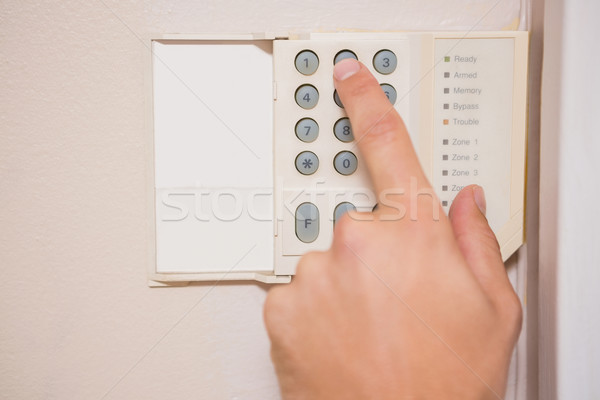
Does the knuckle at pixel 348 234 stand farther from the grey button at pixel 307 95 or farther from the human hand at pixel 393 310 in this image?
the grey button at pixel 307 95

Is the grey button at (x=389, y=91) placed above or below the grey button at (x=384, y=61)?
below

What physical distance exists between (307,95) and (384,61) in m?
0.07

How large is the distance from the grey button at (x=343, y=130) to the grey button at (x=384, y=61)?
5 centimetres

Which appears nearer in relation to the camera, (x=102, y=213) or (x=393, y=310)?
(x=393, y=310)

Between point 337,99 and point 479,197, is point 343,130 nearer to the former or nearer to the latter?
point 337,99

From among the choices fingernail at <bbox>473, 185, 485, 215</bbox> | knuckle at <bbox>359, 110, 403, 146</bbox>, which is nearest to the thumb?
fingernail at <bbox>473, 185, 485, 215</bbox>

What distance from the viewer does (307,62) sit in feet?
1.07

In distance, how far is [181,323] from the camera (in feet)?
1.19

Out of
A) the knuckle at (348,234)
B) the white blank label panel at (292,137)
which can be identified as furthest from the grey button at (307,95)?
the knuckle at (348,234)

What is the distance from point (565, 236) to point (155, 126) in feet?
1.15

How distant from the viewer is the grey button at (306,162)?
33cm

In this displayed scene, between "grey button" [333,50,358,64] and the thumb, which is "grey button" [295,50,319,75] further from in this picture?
the thumb

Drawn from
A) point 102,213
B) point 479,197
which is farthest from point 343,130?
point 102,213

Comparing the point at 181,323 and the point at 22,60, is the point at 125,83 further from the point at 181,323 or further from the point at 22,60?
the point at 181,323
